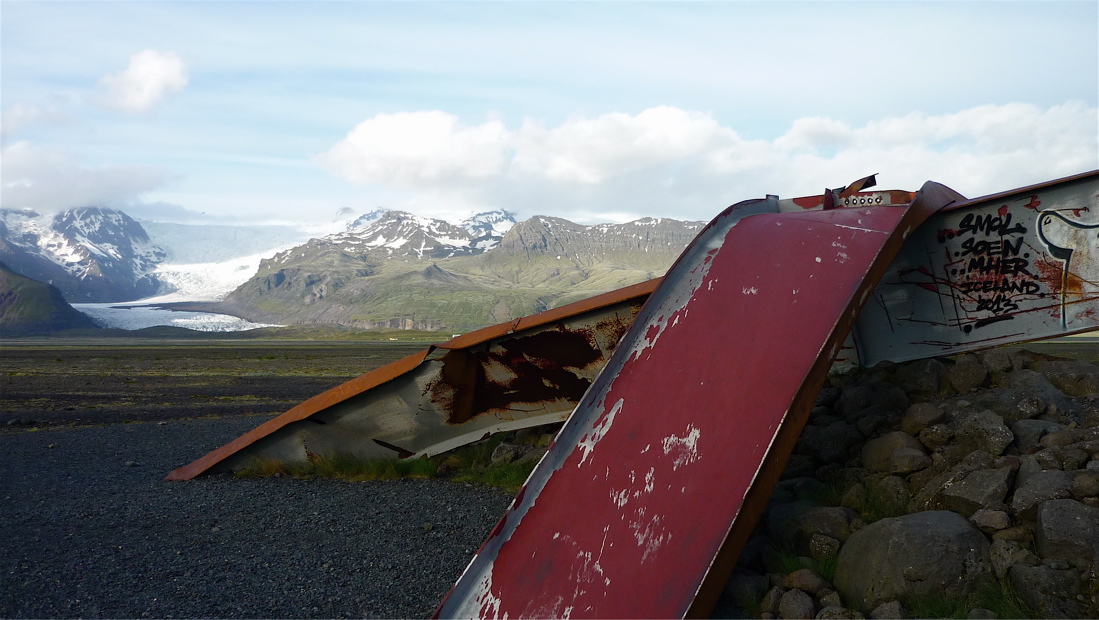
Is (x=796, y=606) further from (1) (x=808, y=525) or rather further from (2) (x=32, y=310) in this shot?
(2) (x=32, y=310)

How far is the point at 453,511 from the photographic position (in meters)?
7.05

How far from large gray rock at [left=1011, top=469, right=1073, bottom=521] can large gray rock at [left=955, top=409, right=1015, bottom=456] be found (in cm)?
52

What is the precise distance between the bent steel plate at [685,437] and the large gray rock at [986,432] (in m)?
1.32

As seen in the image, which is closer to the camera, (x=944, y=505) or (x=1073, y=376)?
A: (x=944, y=505)

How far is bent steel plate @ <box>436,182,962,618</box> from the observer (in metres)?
4.01

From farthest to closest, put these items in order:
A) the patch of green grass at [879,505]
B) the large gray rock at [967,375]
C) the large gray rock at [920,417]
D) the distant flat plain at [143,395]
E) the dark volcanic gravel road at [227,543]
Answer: the distant flat plain at [143,395] < the large gray rock at [967,375] < the large gray rock at [920,417] < the dark volcanic gravel road at [227,543] < the patch of green grass at [879,505]

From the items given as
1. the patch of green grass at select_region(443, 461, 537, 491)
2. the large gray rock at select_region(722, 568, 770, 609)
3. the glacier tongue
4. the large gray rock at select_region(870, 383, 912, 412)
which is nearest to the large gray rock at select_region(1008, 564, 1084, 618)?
the large gray rock at select_region(722, 568, 770, 609)

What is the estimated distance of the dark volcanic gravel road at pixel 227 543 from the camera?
16.5 ft

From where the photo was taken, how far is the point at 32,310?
156250mm

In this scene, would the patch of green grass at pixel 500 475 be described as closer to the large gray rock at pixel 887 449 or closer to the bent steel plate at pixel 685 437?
the bent steel plate at pixel 685 437

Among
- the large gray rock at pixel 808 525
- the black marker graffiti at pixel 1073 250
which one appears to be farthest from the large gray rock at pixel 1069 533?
the black marker graffiti at pixel 1073 250

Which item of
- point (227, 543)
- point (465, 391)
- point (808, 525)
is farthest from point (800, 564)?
point (227, 543)

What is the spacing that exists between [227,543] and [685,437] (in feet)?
13.7

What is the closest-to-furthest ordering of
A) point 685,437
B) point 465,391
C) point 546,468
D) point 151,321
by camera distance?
point 685,437
point 546,468
point 465,391
point 151,321
